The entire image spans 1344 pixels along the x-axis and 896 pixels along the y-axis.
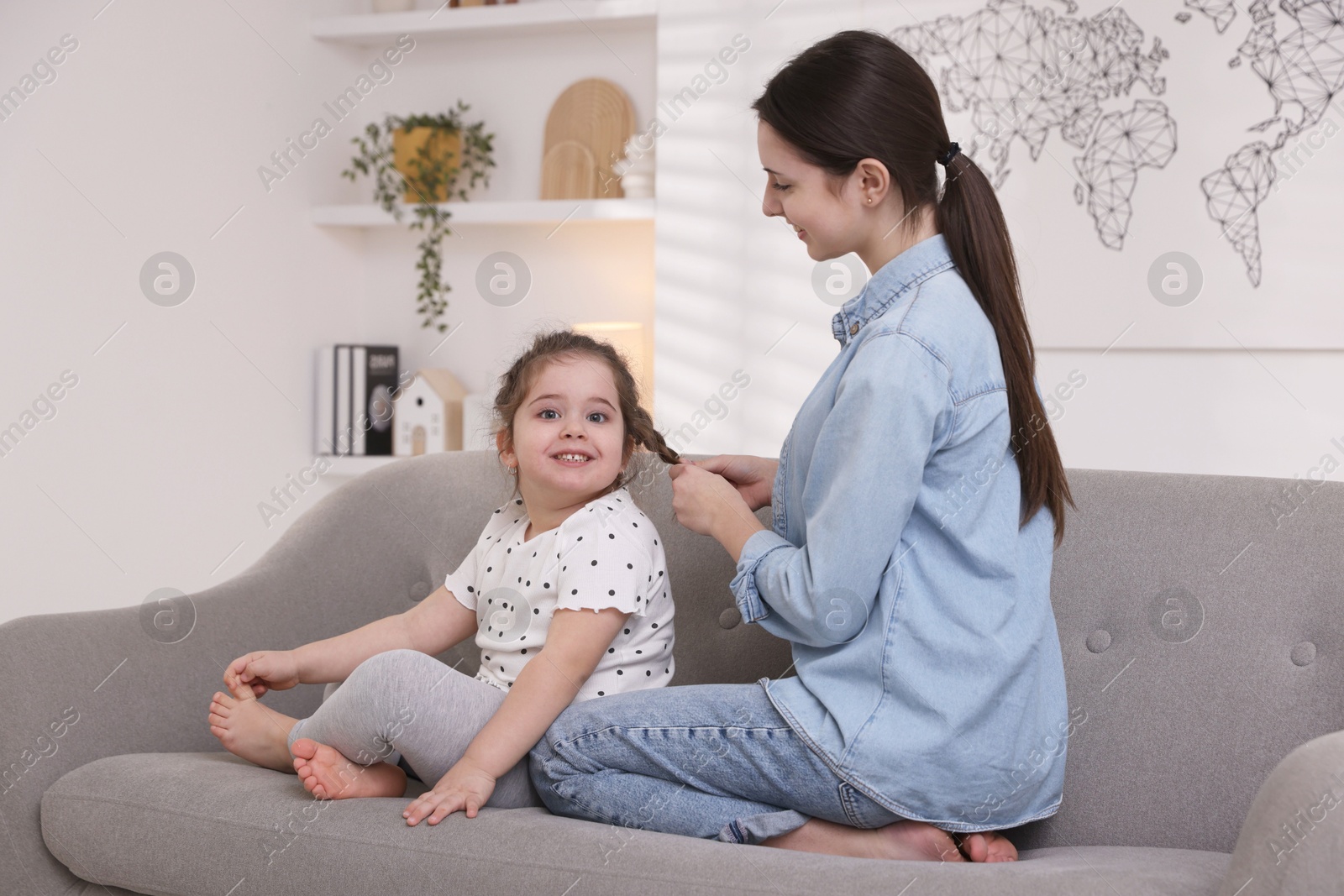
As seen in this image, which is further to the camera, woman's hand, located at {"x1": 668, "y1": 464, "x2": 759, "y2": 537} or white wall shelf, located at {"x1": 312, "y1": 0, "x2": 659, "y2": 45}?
white wall shelf, located at {"x1": 312, "y1": 0, "x2": 659, "y2": 45}

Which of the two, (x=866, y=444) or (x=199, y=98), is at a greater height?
(x=199, y=98)

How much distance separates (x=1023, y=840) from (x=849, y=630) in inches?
16.9

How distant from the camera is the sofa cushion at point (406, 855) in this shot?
1075 millimetres

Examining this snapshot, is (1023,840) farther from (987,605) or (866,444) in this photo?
(866,444)

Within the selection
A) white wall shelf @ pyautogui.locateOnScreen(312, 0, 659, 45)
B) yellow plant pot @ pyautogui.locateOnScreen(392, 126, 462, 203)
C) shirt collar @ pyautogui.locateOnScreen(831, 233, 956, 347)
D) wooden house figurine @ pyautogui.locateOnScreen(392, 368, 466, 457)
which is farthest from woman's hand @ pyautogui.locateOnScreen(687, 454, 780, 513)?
yellow plant pot @ pyautogui.locateOnScreen(392, 126, 462, 203)

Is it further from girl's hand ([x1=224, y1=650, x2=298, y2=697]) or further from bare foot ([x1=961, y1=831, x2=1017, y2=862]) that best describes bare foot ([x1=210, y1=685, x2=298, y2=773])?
bare foot ([x1=961, y1=831, x2=1017, y2=862])

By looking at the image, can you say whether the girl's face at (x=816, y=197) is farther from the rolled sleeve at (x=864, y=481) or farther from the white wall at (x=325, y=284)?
the white wall at (x=325, y=284)

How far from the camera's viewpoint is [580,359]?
1.54 m

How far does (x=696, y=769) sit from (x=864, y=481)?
1.22 feet

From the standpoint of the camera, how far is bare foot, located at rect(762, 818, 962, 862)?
1194 millimetres

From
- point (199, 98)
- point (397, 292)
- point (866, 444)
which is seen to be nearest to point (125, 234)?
point (199, 98)

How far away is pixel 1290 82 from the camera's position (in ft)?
8.95

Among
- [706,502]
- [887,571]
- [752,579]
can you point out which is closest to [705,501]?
[706,502]

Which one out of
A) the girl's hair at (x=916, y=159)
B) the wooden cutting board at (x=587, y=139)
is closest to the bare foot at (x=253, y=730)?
the girl's hair at (x=916, y=159)
